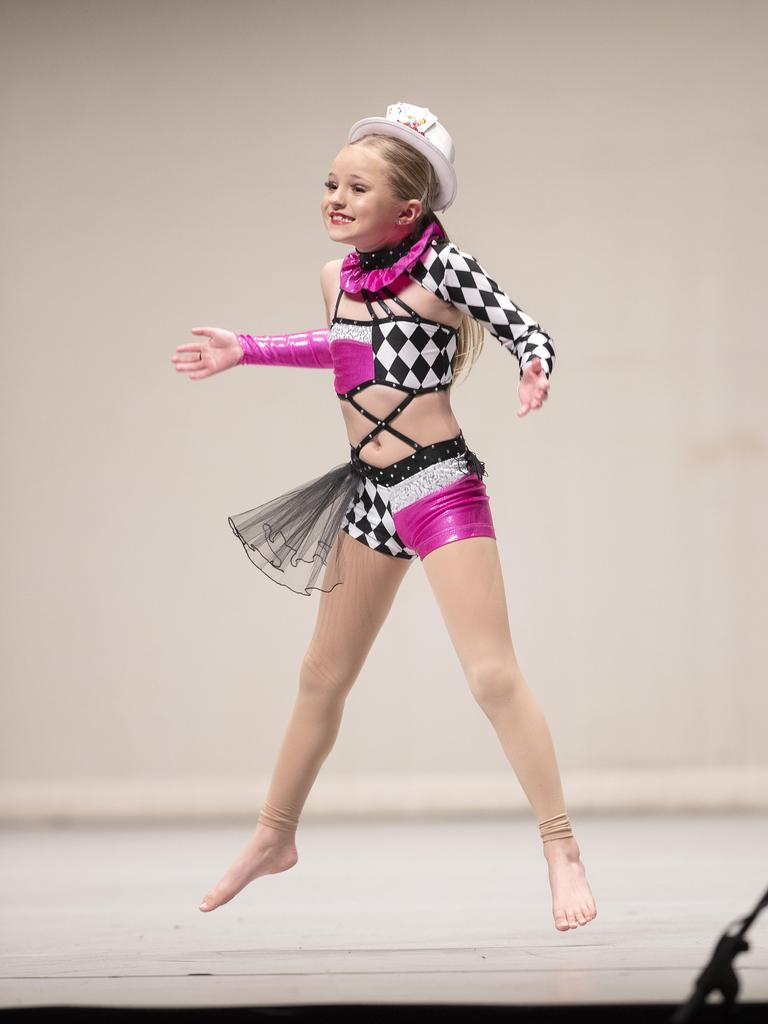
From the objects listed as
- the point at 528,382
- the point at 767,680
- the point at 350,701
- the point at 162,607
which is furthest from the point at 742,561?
the point at 528,382

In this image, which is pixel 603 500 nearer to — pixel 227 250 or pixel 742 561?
pixel 742 561

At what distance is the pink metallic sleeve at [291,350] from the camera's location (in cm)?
246

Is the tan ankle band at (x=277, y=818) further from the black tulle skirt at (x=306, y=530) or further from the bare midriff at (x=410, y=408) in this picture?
the bare midriff at (x=410, y=408)

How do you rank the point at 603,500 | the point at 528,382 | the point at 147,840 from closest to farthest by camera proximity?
1. the point at 528,382
2. the point at 147,840
3. the point at 603,500

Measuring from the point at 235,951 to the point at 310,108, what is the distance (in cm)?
311

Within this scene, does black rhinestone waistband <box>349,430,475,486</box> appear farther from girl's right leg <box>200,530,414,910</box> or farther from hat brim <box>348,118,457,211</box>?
hat brim <box>348,118,457,211</box>

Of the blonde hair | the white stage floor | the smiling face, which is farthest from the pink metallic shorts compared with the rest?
the white stage floor

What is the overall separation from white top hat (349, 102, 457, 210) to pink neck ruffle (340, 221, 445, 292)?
108mm

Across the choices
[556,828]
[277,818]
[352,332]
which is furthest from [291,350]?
[556,828]

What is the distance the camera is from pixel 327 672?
2.38m

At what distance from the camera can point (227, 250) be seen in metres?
4.60

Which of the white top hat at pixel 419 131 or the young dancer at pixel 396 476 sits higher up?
the white top hat at pixel 419 131

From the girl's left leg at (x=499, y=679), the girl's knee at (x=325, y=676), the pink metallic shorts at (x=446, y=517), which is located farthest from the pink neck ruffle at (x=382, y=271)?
the girl's knee at (x=325, y=676)

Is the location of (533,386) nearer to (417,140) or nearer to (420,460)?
(420,460)
